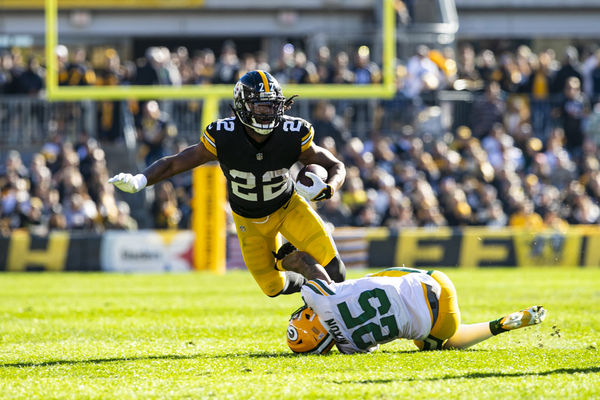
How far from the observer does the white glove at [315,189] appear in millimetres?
6184

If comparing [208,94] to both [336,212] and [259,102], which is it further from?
[259,102]

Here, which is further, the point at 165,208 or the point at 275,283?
the point at 165,208

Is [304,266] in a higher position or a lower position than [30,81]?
lower

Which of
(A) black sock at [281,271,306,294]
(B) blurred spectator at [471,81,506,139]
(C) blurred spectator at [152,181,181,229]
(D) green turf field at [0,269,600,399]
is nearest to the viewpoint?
(D) green turf field at [0,269,600,399]

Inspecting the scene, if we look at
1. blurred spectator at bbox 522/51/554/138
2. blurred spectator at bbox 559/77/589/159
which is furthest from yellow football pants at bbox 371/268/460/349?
blurred spectator at bbox 522/51/554/138

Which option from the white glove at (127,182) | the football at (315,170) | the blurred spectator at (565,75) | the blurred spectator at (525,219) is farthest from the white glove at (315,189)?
the blurred spectator at (565,75)

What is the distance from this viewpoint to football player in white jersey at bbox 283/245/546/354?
5832 mm

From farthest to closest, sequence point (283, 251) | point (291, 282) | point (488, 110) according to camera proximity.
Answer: point (488, 110) < point (291, 282) < point (283, 251)

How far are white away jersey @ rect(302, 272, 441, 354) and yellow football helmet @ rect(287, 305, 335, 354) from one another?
4.2 inches

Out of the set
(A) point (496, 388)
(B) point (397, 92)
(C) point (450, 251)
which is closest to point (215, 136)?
(A) point (496, 388)

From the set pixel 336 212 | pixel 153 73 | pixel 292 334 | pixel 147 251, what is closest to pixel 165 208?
pixel 147 251

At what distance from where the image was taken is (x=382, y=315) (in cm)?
582

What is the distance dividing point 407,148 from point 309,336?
1171cm

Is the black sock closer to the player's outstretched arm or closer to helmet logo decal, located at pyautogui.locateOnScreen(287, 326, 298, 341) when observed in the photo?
the player's outstretched arm
